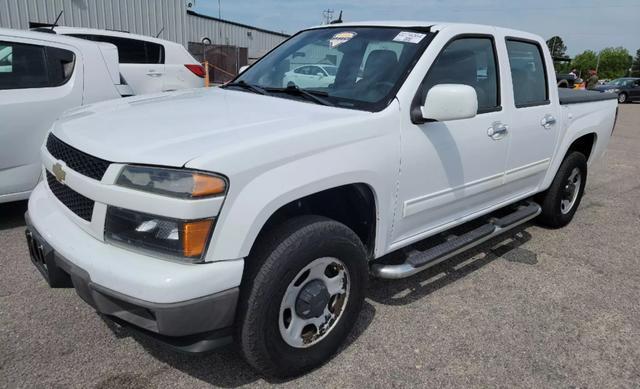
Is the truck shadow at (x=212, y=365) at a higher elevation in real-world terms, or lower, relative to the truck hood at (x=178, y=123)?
lower

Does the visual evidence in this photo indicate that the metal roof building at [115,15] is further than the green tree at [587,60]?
No

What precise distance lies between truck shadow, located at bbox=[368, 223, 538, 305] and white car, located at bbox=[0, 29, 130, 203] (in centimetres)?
309

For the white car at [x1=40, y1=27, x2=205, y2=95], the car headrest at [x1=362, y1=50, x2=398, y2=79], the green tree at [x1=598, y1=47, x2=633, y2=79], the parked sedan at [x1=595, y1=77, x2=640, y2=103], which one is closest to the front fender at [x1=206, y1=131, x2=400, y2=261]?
the car headrest at [x1=362, y1=50, x2=398, y2=79]

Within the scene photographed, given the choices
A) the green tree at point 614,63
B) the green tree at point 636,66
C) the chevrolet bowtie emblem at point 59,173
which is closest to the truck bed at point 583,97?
the chevrolet bowtie emblem at point 59,173

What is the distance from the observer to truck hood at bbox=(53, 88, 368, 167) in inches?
82.9

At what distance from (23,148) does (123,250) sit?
2.76 metres

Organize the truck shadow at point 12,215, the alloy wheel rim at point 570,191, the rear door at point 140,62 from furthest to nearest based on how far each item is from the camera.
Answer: the rear door at point 140,62
the alloy wheel rim at point 570,191
the truck shadow at point 12,215

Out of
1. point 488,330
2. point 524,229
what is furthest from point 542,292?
point 524,229

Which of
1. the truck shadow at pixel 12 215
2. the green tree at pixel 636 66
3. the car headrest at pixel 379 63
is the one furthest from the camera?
the green tree at pixel 636 66

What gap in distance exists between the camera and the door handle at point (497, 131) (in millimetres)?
3404

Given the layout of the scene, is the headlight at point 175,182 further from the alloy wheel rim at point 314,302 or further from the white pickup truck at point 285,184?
the alloy wheel rim at point 314,302

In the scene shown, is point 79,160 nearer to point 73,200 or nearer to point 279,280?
point 73,200

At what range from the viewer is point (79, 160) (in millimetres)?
2328

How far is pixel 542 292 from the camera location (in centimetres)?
366
